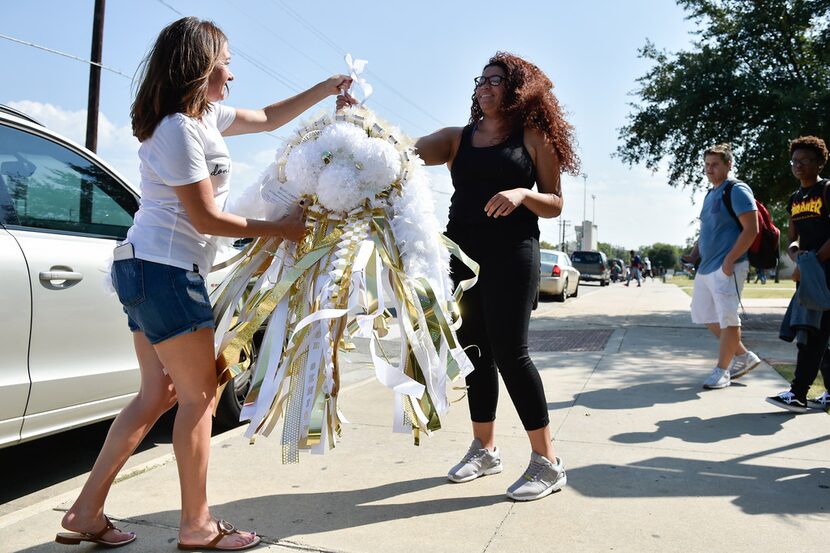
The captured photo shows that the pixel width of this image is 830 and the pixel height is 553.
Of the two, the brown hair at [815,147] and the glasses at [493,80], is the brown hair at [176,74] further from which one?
the brown hair at [815,147]

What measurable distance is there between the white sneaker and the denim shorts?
15.0 ft

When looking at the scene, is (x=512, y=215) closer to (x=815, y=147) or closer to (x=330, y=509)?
(x=330, y=509)

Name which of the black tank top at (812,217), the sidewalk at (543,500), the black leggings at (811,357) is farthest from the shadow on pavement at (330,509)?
the black tank top at (812,217)

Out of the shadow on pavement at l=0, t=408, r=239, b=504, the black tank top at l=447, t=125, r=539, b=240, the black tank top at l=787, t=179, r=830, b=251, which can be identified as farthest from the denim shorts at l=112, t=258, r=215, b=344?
the black tank top at l=787, t=179, r=830, b=251

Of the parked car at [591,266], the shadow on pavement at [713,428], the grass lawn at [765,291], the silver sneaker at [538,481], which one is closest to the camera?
the silver sneaker at [538,481]

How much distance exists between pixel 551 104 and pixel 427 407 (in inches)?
61.0

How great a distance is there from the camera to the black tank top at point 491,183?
3.29m

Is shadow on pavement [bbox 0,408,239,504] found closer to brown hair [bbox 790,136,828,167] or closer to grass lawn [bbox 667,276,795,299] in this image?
brown hair [bbox 790,136,828,167]

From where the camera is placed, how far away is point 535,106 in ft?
10.8

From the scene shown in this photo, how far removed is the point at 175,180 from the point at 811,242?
437 centimetres

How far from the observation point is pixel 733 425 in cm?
460

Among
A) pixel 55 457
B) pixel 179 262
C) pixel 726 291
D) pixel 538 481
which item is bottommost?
pixel 55 457

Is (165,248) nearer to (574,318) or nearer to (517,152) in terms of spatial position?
(517,152)

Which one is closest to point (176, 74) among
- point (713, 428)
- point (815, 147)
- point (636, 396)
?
point (713, 428)
